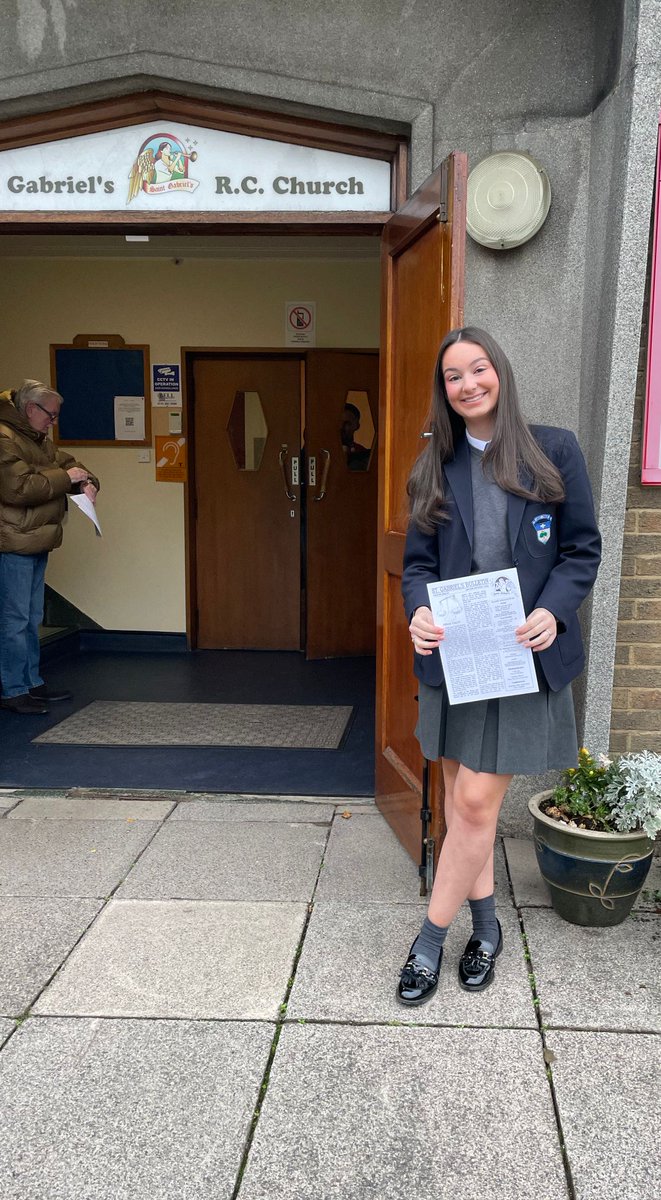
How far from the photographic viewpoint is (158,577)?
746cm

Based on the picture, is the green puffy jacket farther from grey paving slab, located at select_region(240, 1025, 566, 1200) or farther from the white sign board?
grey paving slab, located at select_region(240, 1025, 566, 1200)

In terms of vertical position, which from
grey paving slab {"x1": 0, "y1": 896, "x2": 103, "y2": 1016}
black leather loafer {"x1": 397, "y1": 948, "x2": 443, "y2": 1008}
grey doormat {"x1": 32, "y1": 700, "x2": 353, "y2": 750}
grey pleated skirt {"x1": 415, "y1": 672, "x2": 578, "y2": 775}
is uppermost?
grey pleated skirt {"x1": 415, "y1": 672, "x2": 578, "y2": 775}

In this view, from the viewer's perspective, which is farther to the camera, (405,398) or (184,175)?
(184,175)

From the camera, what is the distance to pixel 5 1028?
2.41 m

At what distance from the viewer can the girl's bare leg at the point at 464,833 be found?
7.94 feet

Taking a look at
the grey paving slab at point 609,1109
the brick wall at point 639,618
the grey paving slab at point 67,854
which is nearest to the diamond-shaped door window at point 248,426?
the grey paving slab at point 67,854

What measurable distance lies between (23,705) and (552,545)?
4.03 meters

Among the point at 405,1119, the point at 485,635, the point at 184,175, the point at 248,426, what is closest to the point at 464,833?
the point at 485,635

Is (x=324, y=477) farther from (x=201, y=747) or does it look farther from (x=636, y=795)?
(x=636, y=795)

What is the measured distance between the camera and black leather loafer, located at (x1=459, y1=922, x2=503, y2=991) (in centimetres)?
256

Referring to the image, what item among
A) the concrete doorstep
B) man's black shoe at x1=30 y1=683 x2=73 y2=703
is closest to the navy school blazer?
the concrete doorstep

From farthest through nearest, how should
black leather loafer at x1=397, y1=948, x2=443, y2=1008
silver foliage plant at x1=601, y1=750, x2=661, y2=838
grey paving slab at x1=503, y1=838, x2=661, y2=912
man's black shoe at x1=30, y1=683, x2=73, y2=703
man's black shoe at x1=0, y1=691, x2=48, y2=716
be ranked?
man's black shoe at x1=30, y1=683, x2=73, y2=703
man's black shoe at x1=0, y1=691, x2=48, y2=716
grey paving slab at x1=503, y1=838, x2=661, y2=912
silver foliage plant at x1=601, y1=750, x2=661, y2=838
black leather loafer at x1=397, y1=948, x2=443, y2=1008

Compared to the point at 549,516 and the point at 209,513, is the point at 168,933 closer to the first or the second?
the point at 549,516

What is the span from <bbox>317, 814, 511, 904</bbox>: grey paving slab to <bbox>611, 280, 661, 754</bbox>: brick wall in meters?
0.69
